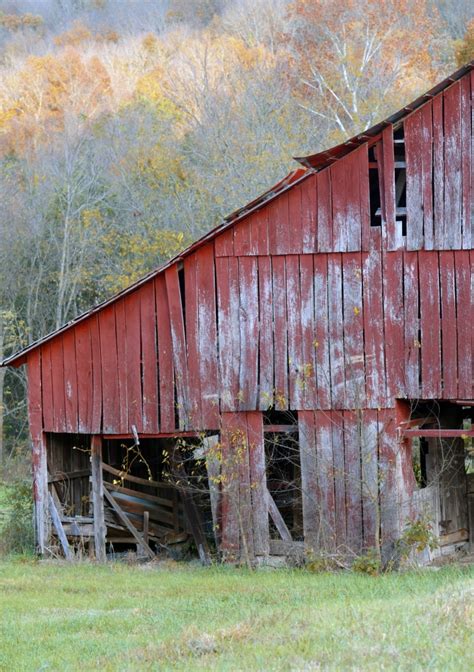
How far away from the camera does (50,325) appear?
40531mm

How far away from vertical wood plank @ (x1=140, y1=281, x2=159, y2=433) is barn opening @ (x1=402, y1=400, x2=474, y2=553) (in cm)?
423

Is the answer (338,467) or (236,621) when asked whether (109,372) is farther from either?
(236,621)

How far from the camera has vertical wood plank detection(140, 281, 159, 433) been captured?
17.7 metres

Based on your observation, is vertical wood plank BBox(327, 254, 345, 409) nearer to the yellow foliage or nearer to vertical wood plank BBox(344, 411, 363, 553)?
vertical wood plank BBox(344, 411, 363, 553)

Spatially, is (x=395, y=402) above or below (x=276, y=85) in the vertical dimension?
below

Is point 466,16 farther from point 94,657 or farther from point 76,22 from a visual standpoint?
point 94,657

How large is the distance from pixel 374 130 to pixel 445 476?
267 inches

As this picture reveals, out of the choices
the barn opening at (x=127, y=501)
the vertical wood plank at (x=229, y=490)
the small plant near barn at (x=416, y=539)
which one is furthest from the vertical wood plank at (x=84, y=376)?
the small plant near barn at (x=416, y=539)

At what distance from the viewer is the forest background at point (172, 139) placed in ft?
121

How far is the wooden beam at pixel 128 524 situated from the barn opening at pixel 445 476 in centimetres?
517

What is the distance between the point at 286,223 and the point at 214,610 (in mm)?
6863

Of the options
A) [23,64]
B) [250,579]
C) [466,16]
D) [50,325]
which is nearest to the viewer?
[250,579]

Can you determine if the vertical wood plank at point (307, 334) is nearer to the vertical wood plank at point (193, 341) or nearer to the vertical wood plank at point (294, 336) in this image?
the vertical wood plank at point (294, 336)

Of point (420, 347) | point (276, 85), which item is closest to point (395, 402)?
point (420, 347)
